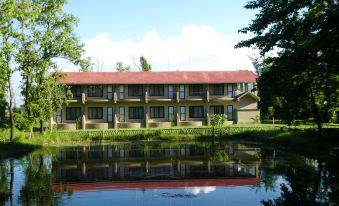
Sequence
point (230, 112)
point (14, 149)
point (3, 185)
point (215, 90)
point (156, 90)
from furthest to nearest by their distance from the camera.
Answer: point (230, 112) → point (215, 90) → point (156, 90) → point (14, 149) → point (3, 185)

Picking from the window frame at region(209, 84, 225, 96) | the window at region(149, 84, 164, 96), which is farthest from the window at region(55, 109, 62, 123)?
the window frame at region(209, 84, 225, 96)

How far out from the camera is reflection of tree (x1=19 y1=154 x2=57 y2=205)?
52.5 feet

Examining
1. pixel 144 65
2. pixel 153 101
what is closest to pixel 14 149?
pixel 153 101

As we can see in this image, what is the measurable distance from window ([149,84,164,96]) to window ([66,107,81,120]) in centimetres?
1019

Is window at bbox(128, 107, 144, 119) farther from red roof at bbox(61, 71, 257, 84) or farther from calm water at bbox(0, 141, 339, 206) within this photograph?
calm water at bbox(0, 141, 339, 206)

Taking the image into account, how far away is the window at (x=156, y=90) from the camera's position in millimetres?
60219

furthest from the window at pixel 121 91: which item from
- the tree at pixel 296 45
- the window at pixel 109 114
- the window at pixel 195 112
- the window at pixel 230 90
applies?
the tree at pixel 296 45

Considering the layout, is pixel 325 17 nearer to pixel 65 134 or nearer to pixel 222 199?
pixel 222 199

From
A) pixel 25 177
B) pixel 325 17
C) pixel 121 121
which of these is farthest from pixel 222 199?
pixel 121 121

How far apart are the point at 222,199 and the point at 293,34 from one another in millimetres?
15274

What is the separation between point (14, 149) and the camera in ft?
112

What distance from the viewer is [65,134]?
4622cm

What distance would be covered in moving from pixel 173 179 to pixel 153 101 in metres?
38.9

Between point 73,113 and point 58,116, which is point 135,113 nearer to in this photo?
point 73,113
